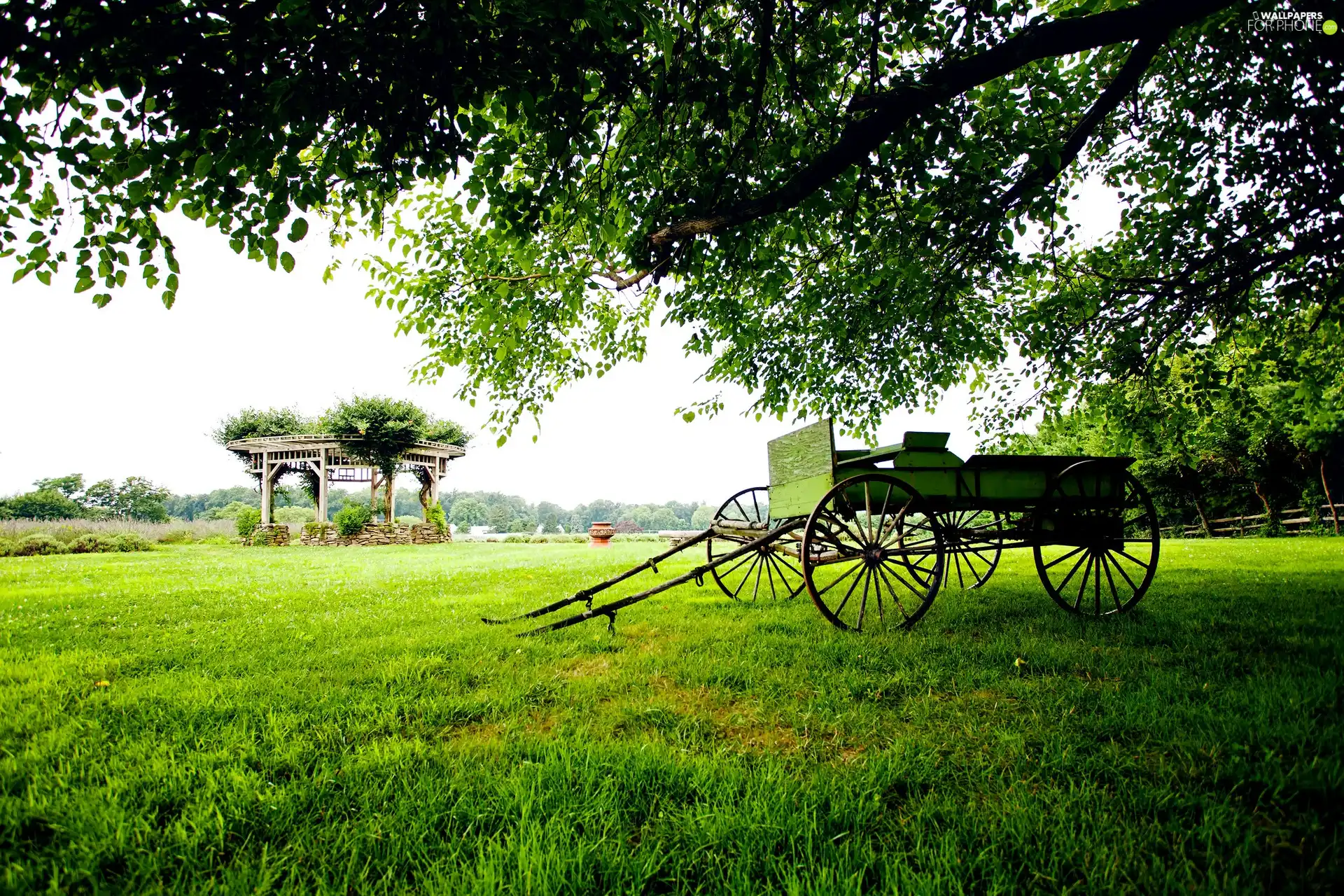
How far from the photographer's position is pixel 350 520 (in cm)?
2267

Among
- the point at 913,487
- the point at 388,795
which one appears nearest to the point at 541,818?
the point at 388,795

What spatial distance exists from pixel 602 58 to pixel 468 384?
18.0 feet

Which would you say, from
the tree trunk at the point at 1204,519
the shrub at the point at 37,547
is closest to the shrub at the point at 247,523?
the shrub at the point at 37,547

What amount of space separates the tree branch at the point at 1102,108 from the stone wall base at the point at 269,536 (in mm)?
26671

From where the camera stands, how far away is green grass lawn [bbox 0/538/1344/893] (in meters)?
1.77

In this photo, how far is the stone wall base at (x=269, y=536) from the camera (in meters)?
23.0

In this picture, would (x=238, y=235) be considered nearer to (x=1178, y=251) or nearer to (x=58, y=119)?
(x=58, y=119)

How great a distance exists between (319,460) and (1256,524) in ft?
119

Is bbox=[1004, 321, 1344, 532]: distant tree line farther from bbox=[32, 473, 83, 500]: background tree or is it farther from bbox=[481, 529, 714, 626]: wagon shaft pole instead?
bbox=[32, 473, 83, 500]: background tree

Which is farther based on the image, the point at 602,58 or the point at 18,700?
the point at 602,58

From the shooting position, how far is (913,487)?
4758 millimetres

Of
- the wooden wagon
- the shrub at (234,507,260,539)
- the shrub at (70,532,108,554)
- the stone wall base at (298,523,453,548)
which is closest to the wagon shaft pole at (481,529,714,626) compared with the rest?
the wooden wagon

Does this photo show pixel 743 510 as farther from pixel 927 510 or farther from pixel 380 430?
pixel 380 430

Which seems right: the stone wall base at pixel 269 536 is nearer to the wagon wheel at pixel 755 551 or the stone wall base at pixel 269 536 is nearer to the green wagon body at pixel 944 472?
the wagon wheel at pixel 755 551
